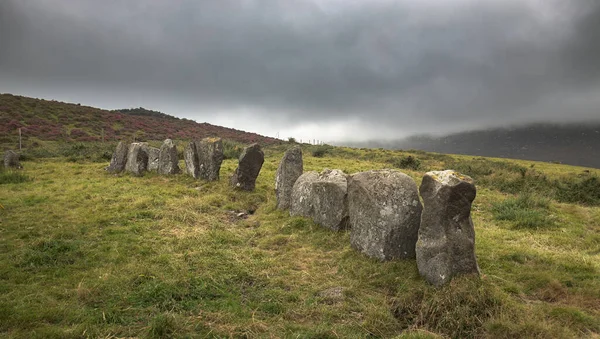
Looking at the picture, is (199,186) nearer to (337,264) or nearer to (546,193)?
(337,264)

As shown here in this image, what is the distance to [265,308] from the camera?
6.96 meters

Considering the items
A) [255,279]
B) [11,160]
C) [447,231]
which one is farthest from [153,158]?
[447,231]

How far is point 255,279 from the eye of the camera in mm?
8352

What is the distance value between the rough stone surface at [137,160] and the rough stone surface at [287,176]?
430 inches

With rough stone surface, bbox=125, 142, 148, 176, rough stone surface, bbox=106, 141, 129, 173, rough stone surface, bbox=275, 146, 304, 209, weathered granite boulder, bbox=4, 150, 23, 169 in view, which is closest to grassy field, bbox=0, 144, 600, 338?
rough stone surface, bbox=275, 146, 304, 209

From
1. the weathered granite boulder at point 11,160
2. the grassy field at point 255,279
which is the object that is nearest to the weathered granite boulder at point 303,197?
the grassy field at point 255,279

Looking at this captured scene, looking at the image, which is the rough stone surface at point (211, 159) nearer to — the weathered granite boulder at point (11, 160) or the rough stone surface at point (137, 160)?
the rough stone surface at point (137, 160)

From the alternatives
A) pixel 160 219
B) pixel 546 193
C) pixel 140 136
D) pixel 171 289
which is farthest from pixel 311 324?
pixel 140 136

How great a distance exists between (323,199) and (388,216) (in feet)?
11.1

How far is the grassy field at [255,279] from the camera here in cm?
617

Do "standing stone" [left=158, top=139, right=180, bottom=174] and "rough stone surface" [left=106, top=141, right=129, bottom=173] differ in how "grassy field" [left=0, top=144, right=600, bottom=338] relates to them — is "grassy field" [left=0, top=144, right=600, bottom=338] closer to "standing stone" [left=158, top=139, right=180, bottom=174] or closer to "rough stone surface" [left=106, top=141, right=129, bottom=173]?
"standing stone" [left=158, top=139, right=180, bottom=174]

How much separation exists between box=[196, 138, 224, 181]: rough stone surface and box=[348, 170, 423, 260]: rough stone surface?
11.7 m

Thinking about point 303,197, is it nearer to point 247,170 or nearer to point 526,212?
point 247,170

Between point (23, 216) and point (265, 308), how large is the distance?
1047 cm
